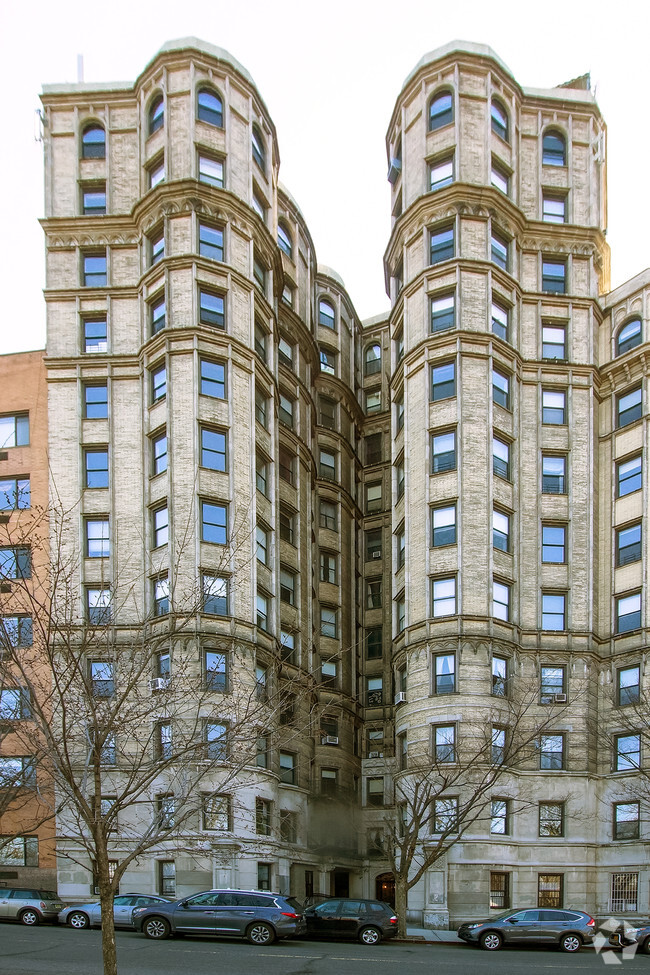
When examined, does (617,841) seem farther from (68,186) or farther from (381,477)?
(68,186)

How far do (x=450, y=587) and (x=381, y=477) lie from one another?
61.8 feet

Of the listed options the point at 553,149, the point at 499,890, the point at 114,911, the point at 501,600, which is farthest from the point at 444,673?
the point at 553,149

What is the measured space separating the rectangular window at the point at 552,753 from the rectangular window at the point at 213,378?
65.7ft

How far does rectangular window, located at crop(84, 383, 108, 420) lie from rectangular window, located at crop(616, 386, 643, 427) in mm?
23769

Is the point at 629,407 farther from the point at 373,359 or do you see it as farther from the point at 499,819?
the point at 373,359

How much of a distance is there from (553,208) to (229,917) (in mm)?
36692

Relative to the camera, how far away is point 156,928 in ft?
97.9

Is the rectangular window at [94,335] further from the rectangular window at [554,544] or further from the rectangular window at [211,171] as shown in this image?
the rectangular window at [554,544]

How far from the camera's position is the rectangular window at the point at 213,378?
42750 mm

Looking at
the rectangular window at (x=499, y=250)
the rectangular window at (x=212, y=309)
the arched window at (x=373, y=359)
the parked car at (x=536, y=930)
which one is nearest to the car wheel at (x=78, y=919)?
the parked car at (x=536, y=930)

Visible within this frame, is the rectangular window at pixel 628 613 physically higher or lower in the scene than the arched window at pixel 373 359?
lower

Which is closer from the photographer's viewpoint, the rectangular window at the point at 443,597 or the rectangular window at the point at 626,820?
the rectangular window at the point at 626,820

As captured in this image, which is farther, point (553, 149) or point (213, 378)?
point (553, 149)

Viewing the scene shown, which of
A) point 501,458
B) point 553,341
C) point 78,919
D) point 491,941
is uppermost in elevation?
point 553,341
